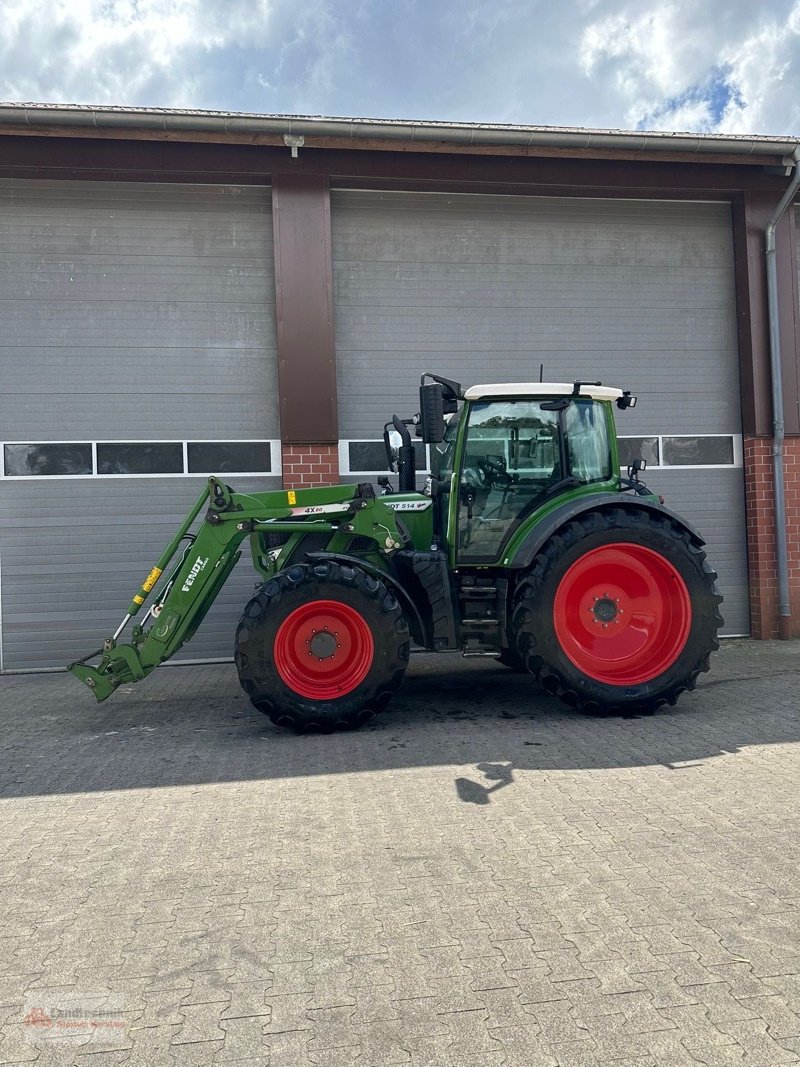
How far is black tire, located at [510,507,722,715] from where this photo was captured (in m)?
5.20

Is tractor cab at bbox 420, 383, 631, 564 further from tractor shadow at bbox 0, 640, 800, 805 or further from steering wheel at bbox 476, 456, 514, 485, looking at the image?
tractor shadow at bbox 0, 640, 800, 805

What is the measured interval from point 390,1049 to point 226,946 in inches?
28.2

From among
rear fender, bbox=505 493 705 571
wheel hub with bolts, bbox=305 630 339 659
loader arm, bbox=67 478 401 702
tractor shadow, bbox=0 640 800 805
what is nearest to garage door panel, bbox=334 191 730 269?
loader arm, bbox=67 478 401 702

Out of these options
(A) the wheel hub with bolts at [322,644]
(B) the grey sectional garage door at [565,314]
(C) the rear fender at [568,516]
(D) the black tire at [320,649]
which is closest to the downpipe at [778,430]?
(B) the grey sectional garage door at [565,314]

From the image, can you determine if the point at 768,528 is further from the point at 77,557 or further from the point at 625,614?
the point at 77,557

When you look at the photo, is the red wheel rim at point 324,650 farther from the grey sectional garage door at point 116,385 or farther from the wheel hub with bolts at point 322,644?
the grey sectional garage door at point 116,385

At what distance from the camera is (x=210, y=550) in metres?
5.32

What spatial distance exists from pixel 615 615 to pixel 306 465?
374 cm

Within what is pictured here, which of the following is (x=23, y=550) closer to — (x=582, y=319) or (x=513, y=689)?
(x=513, y=689)

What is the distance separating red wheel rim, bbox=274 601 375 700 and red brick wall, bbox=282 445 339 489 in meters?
3.05

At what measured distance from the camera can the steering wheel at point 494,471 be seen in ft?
18.3

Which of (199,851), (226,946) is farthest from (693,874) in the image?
(199,851)

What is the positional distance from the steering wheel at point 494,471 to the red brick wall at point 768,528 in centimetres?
442

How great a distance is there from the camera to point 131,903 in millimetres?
2768
